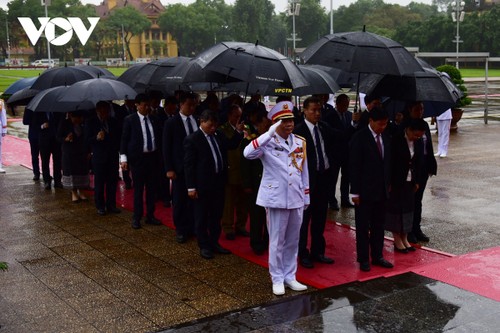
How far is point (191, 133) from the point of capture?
7.84 metres

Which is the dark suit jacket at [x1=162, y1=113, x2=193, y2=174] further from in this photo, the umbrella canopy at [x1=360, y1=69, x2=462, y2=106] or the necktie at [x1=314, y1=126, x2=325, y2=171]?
the umbrella canopy at [x1=360, y1=69, x2=462, y2=106]

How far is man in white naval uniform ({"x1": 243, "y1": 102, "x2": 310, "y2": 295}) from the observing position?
6.12 metres

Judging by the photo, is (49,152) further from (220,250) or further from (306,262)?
(306,262)

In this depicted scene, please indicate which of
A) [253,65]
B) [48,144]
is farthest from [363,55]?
[48,144]

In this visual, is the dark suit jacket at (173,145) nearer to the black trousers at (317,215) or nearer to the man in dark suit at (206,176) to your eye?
the man in dark suit at (206,176)

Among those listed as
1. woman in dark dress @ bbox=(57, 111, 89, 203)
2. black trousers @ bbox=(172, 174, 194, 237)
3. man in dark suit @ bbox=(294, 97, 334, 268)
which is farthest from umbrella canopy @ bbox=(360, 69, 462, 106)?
woman in dark dress @ bbox=(57, 111, 89, 203)

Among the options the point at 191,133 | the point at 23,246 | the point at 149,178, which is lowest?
the point at 23,246

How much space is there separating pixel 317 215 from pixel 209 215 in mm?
1244

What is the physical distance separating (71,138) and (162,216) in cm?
204

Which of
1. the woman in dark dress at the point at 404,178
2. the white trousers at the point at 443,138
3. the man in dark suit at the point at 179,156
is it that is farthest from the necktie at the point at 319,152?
the white trousers at the point at 443,138

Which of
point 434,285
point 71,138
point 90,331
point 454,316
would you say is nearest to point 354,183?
point 434,285

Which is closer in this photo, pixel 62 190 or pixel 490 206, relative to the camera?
pixel 490 206

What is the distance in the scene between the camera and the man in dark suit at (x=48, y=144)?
11648 mm

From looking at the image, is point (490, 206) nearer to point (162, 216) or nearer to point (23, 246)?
point (162, 216)
